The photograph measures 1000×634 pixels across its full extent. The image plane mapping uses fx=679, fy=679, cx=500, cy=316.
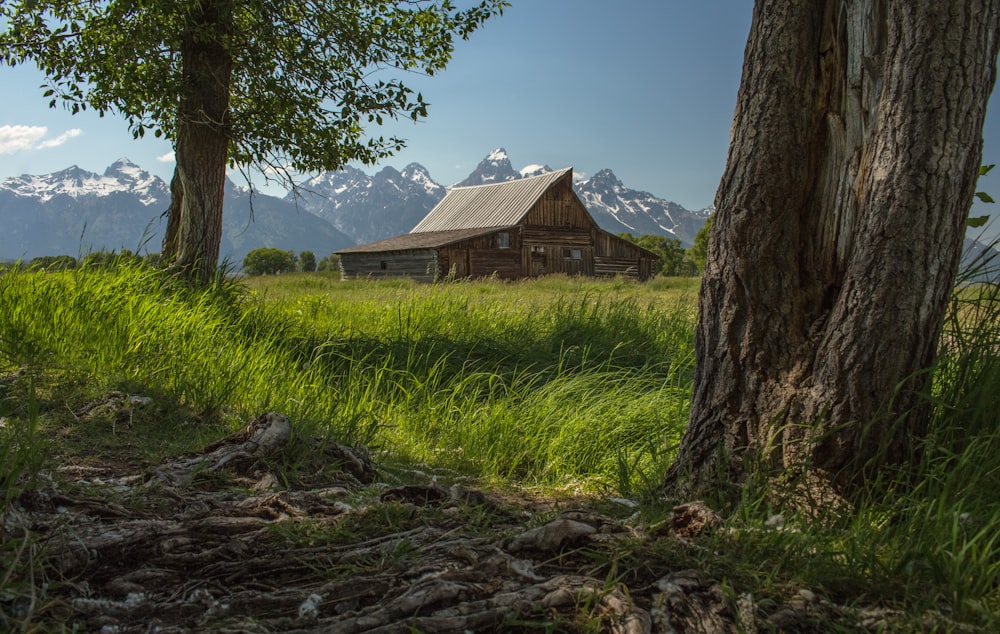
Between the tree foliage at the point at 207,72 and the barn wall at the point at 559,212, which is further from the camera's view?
the barn wall at the point at 559,212

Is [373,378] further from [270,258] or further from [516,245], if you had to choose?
[270,258]

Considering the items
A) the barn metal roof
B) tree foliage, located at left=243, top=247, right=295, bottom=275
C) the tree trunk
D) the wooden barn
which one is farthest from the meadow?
tree foliage, located at left=243, top=247, right=295, bottom=275

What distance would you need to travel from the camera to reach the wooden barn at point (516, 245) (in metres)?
35.2

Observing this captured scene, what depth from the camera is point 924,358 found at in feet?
8.69

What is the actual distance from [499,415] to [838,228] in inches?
97.7

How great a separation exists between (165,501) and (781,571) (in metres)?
2.18

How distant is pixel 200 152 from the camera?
855cm

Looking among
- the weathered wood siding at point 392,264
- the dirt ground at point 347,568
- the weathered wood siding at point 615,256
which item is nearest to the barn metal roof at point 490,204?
the weathered wood siding at point 392,264

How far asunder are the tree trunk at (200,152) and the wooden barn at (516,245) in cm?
2473

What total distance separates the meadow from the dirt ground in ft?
0.29

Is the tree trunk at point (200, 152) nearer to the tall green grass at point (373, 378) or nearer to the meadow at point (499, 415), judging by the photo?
the meadow at point (499, 415)

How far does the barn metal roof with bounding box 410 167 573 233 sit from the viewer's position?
3788cm

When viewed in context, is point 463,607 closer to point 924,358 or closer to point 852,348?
point 852,348

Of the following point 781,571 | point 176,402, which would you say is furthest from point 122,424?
point 781,571
